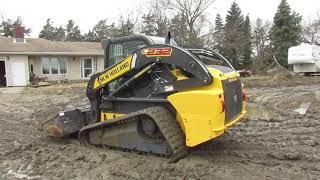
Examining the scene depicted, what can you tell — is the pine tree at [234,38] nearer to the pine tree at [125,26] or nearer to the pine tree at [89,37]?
the pine tree at [125,26]

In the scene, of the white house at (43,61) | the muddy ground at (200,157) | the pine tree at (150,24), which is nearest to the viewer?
the muddy ground at (200,157)

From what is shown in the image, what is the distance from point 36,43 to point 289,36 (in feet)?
102

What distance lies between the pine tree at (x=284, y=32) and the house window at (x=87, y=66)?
85.4 ft

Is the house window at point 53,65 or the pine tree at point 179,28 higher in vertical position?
the pine tree at point 179,28

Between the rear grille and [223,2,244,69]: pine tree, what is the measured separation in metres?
35.0

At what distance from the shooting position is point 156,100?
20.9 feet

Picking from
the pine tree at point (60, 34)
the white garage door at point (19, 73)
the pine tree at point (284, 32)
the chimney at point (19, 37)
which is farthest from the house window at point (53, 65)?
the pine tree at point (60, 34)

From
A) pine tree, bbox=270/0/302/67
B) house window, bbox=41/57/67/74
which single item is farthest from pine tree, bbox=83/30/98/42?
house window, bbox=41/57/67/74

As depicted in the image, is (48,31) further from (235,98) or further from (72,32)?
Answer: (235,98)

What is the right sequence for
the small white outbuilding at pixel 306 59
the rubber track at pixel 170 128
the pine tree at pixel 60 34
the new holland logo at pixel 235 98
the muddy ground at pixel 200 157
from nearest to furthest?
the muddy ground at pixel 200 157 < the rubber track at pixel 170 128 < the new holland logo at pixel 235 98 < the small white outbuilding at pixel 306 59 < the pine tree at pixel 60 34

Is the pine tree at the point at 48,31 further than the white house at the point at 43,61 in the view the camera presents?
Yes

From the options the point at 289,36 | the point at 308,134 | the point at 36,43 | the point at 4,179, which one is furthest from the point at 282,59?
the point at 4,179

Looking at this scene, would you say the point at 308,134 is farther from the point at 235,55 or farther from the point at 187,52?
the point at 235,55

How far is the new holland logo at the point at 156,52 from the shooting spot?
6071 mm
